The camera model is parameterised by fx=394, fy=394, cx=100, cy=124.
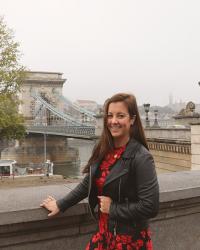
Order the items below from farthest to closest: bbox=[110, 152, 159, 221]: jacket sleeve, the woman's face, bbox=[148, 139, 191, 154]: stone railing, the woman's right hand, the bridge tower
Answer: the bridge tower → bbox=[148, 139, 191, 154]: stone railing → the woman's right hand → the woman's face → bbox=[110, 152, 159, 221]: jacket sleeve

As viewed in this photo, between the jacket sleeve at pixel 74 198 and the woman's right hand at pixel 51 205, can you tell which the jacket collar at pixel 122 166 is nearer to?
the jacket sleeve at pixel 74 198

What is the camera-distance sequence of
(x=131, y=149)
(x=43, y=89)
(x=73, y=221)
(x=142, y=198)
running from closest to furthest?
(x=142, y=198)
(x=131, y=149)
(x=73, y=221)
(x=43, y=89)

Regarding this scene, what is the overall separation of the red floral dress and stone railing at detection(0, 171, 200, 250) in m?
0.30

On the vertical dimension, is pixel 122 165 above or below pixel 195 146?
above

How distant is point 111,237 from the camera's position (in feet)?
6.07

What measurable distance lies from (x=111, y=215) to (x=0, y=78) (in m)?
15.9

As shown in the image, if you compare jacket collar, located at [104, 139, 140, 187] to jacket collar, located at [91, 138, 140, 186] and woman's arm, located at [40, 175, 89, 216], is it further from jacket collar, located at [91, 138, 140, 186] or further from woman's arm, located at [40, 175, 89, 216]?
woman's arm, located at [40, 175, 89, 216]

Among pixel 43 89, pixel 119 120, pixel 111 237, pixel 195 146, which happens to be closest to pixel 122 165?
pixel 119 120

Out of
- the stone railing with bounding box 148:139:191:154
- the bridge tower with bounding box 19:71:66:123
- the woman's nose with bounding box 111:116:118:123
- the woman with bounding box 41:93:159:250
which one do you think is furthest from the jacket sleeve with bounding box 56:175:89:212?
the bridge tower with bounding box 19:71:66:123

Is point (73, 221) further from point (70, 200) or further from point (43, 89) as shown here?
point (43, 89)

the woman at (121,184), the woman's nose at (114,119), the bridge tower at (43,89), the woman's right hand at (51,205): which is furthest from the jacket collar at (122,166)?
the bridge tower at (43,89)

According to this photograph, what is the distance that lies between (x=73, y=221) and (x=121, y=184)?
0.58 meters

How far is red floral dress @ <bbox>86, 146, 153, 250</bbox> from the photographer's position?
1816 mm

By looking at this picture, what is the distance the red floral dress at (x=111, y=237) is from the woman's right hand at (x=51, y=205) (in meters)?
0.24
